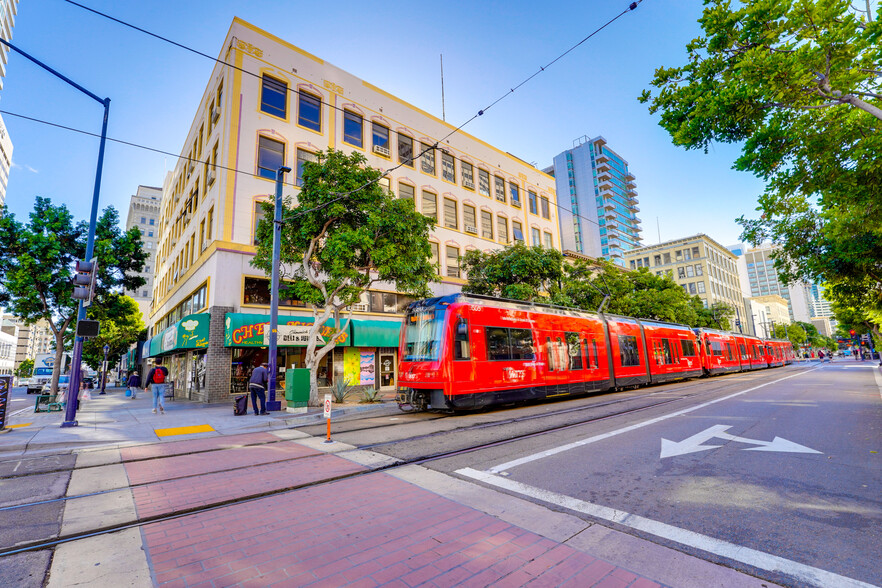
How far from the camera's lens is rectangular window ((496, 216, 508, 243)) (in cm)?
3142

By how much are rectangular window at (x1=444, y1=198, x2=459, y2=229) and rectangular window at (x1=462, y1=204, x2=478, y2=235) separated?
2.38 ft

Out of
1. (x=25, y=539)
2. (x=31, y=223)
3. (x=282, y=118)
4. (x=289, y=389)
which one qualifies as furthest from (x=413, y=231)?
(x=31, y=223)

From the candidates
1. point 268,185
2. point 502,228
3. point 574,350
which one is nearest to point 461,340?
point 574,350

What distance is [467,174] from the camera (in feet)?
99.1

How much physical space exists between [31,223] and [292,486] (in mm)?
24446

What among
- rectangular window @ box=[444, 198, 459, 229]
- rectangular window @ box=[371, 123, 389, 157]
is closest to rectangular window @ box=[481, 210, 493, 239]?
Result: rectangular window @ box=[444, 198, 459, 229]

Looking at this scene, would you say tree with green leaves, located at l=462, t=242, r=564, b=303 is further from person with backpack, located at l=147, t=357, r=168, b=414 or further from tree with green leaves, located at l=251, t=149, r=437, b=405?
person with backpack, located at l=147, t=357, r=168, b=414

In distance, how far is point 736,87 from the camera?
288 inches

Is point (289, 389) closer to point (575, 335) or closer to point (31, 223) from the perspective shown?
point (575, 335)

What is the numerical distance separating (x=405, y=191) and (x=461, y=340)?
16.5 meters

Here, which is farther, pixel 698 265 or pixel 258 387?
pixel 698 265

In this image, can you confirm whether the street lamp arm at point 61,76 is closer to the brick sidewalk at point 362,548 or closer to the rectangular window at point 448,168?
the brick sidewalk at point 362,548

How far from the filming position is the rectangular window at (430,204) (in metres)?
26.5

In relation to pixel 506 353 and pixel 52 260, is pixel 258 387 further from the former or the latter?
pixel 52 260
